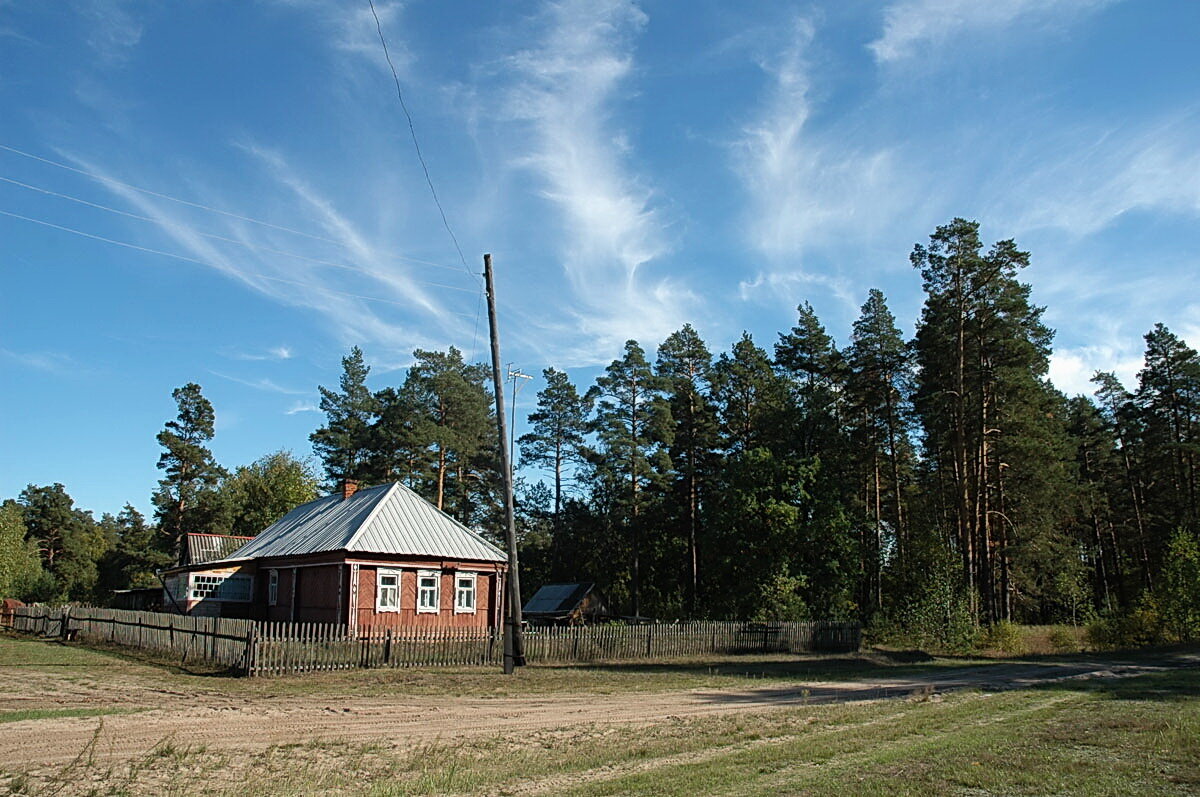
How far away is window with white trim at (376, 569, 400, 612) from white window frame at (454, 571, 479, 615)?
2.29m

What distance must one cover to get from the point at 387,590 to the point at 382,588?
8.5 inches

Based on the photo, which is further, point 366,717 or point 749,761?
point 366,717

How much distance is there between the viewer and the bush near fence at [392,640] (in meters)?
19.0

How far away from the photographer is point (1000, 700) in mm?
14867

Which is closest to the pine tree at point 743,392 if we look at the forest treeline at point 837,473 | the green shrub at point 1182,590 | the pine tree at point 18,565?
the forest treeline at point 837,473

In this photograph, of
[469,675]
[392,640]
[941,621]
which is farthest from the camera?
[941,621]

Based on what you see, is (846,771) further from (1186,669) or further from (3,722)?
(1186,669)

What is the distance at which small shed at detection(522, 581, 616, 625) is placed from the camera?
146ft

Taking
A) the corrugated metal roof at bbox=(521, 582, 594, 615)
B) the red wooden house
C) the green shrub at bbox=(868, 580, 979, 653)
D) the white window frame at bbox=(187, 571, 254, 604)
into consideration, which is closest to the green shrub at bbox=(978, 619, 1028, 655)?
the green shrub at bbox=(868, 580, 979, 653)

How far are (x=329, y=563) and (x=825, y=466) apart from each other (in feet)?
86.6

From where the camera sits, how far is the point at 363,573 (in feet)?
86.7

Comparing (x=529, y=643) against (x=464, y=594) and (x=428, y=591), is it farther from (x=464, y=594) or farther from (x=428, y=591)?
(x=464, y=594)

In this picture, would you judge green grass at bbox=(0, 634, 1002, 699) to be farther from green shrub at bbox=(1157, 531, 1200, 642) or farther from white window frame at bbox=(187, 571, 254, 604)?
green shrub at bbox=(1157, 531, 1200, 642)

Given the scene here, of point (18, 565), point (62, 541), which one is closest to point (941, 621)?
point (18, 565)
